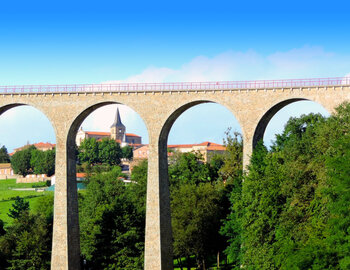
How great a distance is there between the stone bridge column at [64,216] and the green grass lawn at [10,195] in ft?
95.6

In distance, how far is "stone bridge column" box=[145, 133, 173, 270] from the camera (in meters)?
38.3

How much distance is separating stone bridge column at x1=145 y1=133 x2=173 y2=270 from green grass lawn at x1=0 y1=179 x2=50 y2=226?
1346 inches

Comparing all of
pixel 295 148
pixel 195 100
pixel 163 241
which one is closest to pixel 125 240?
pixel 163 241

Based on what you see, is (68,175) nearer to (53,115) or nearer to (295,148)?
(53,115)

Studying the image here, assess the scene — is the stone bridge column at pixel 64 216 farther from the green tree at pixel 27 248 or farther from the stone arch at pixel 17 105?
the green tree at pixel 27 248

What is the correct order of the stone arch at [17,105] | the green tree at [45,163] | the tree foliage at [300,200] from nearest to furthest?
the tree foliage at [300,200] → the stone arch at [17,105] → the green tree at [45,163]

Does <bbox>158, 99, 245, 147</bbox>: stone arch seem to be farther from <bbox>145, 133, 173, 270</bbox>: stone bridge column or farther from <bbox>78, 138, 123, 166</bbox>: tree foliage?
<bbox>78, 138, 123, 166</bbox>: tree foliage

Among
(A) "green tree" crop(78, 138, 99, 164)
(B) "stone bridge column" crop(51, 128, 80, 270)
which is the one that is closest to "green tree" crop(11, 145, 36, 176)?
(A) "green tree" crop(78, 138, 99, 164)

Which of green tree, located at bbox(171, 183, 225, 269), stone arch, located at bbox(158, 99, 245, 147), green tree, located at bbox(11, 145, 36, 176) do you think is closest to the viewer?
stone arch, located at bbox(158, 99, 245, 147)

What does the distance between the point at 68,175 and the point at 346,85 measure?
21.0 m

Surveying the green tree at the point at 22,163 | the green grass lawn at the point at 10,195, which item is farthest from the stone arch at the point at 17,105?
the green tree at the point at 22,163

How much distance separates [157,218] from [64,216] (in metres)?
7.27

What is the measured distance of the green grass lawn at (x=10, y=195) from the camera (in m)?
77.2

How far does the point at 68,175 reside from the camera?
40.7 m
